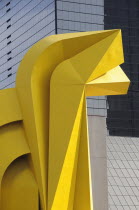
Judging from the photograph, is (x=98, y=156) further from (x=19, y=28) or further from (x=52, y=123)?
(x=19, y=28)

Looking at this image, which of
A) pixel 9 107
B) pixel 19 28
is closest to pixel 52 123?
→ pixel 9 107

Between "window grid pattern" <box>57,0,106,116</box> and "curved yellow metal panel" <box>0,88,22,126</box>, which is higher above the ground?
"window grid pattern" <box>57,0,106,116</box>

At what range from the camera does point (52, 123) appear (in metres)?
21.8

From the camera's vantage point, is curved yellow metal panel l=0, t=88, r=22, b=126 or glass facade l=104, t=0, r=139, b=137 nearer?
curved yellow metal panel l=0, t=88, r=22, b=126

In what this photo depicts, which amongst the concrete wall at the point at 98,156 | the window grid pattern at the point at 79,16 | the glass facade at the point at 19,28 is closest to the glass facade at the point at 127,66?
the window grid pattern at the point at 79,16

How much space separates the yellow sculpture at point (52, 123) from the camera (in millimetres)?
21516

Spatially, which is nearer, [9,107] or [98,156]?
[9,107]

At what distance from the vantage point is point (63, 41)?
21953 mm

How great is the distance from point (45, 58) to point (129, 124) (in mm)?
67100

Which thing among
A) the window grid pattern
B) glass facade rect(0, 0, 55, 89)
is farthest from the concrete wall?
glass facade rect(0, 0, 55, 89)

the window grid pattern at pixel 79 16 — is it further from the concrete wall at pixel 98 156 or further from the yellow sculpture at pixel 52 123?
the yellow sculpture at pixel 52 123

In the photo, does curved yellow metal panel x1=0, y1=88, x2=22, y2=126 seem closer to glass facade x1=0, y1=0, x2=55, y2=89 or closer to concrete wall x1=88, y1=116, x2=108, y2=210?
concrete wall x1=88, y1=116, x2=108, y2=210

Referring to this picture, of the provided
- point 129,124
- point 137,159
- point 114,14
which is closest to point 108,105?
point 129,124

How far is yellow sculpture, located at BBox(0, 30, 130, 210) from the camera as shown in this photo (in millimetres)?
21516
